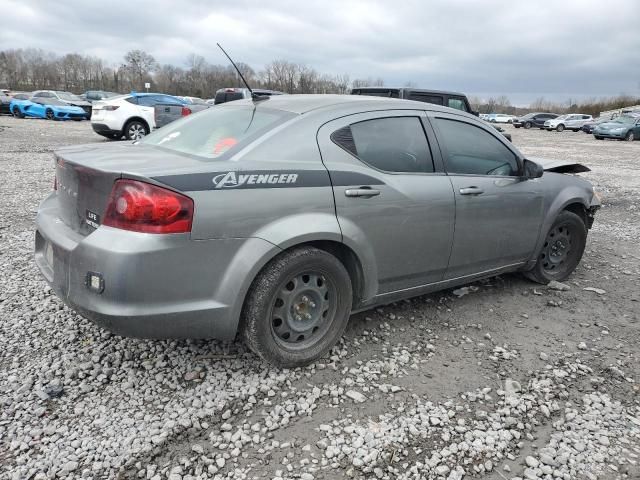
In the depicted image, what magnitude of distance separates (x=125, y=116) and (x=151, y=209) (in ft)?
42.5

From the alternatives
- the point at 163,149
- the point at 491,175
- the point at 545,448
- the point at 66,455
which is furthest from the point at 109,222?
the point at 491,175

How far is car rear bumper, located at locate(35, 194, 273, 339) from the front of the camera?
2357 millimetres

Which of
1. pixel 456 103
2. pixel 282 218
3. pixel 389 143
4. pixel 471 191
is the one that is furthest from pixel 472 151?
pixel 456 103

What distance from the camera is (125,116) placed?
549 inches

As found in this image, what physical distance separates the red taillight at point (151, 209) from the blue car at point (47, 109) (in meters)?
27.3

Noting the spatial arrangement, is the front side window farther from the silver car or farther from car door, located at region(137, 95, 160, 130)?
car door, located at region(137, 95, 160, 130)

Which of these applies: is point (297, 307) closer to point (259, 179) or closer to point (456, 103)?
point (259, 179)

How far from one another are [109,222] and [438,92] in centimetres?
980

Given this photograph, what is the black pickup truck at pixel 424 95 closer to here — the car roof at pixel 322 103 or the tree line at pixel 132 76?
the car roof at pixel 322 103

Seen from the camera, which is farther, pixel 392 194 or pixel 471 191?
pixel 471 191

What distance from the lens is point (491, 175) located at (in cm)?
381

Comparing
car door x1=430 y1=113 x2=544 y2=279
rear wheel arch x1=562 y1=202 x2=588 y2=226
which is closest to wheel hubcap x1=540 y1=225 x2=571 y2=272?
rear wheel arch x1=562 y1=202 x2=588 y2=226

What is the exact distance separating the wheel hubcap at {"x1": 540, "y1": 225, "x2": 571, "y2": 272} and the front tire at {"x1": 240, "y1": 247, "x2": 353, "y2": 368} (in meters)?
2.36

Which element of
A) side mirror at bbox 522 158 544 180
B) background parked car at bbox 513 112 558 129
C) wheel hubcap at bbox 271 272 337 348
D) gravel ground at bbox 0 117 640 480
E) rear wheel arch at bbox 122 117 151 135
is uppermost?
background parked car at bbox 513 112 558 129
